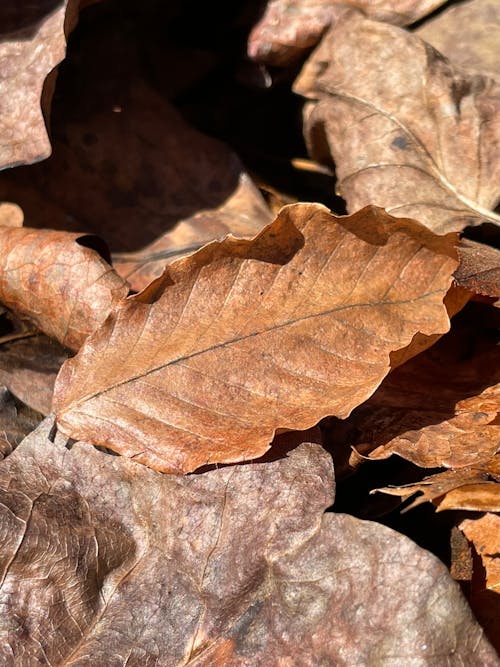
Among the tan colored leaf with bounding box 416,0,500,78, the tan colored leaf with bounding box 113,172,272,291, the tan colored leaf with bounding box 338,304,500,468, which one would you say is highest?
the tan colored leaf with bounding box 416,0,500,78

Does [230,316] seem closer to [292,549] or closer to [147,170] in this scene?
[292,549]

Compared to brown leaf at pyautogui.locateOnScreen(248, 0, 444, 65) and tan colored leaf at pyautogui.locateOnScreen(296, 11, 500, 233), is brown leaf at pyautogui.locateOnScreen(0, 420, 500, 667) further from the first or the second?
brown leaf at pyautogui.locateOnScreen(248, 0, 444, 65)

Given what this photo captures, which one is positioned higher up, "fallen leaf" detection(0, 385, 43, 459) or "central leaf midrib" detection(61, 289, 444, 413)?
"central leaf midrib" detection(61, 289, 444, 413)

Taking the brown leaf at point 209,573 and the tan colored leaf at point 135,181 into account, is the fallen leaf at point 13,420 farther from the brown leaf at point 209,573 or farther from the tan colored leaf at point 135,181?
the tan colored leaf at point 135,181

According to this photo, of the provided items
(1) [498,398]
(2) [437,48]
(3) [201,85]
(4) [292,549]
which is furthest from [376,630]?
(3) [201,85]

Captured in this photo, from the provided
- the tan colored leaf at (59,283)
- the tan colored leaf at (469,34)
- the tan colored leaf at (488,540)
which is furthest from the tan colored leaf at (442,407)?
the tan colored leaf at (469,34)

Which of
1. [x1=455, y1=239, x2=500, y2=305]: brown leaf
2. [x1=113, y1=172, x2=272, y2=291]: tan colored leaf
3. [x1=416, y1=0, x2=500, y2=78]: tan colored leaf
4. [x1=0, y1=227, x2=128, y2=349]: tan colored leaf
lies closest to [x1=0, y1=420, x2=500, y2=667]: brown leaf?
[x1=0, y1=227, x2=128, y2=349]: tan colored leaf
